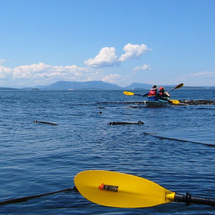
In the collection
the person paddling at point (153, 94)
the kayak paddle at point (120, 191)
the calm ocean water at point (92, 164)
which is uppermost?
the person paddling at point (153, 94)

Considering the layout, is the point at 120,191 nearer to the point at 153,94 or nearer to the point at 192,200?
the point at 192,200

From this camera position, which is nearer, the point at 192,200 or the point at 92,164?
the point at 192,200

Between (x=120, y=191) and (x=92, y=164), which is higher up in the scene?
(x=120, y=191)

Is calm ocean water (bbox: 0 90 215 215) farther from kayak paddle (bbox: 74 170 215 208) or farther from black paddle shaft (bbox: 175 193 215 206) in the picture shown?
black paddle shaft (bbox: 175 193 215 206)

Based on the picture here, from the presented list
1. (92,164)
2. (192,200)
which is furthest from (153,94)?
(192,200)

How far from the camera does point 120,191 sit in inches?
258

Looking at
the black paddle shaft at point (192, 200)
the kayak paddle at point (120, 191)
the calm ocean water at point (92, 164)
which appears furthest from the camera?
the calm ocean water at point (92, 164)

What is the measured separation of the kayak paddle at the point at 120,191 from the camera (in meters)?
6.50

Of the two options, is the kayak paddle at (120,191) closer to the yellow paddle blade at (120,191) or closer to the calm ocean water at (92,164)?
the yellow paddle blade at (120,191)

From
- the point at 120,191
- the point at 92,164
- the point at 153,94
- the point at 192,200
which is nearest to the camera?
the point at 192,200

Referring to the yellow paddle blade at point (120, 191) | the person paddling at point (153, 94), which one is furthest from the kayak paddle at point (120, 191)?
the person paddling at point (153, 94)

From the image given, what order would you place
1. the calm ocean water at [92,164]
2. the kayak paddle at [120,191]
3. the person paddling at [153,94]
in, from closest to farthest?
the kayak paddle at [120,191]
the calm ocean water at [92,164]
the person paddling at [153,94]

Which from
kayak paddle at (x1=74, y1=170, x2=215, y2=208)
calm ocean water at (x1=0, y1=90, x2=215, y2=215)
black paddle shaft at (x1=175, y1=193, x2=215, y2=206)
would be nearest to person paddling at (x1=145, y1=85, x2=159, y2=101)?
calm ocean water at (x1=0, y1=90, x2=215, y2=215)

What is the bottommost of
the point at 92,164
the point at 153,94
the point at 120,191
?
the point at 92,164
